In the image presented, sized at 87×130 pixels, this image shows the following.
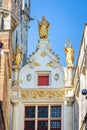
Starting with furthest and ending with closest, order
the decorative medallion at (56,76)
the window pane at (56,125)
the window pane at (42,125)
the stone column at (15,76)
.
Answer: the decorative medallion at (56,76) < the stone column at (15,76) < the window pane at (42,125) < the window pane at (56,125)

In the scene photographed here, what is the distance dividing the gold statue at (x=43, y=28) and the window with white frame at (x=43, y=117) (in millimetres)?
3876

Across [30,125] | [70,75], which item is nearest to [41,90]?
[70,75]

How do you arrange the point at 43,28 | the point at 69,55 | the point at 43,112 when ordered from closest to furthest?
1. the point at 43,112
2. the point at 69,55
3. the point at 43,28

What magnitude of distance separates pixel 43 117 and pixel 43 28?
15.7ft

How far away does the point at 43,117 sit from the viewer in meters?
28.2

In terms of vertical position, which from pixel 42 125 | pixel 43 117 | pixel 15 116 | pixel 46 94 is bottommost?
pixel 42 125

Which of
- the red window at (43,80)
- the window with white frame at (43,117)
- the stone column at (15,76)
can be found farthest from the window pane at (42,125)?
the stone column at (15,76)

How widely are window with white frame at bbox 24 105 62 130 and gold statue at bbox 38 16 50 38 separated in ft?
12.7

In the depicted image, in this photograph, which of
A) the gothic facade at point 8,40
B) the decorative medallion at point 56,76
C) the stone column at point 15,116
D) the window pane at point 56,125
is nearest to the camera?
the gothic facade at point 8,40

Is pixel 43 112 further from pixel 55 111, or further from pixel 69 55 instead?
pixel 69 55

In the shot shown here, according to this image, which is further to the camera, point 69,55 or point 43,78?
point 43,78

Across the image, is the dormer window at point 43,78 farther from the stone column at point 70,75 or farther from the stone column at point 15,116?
the stone column at point 15,116

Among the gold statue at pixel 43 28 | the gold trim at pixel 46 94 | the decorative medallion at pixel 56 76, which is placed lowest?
the gold trim at pixel 46 94

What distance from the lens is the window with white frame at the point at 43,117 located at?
27955 mm
